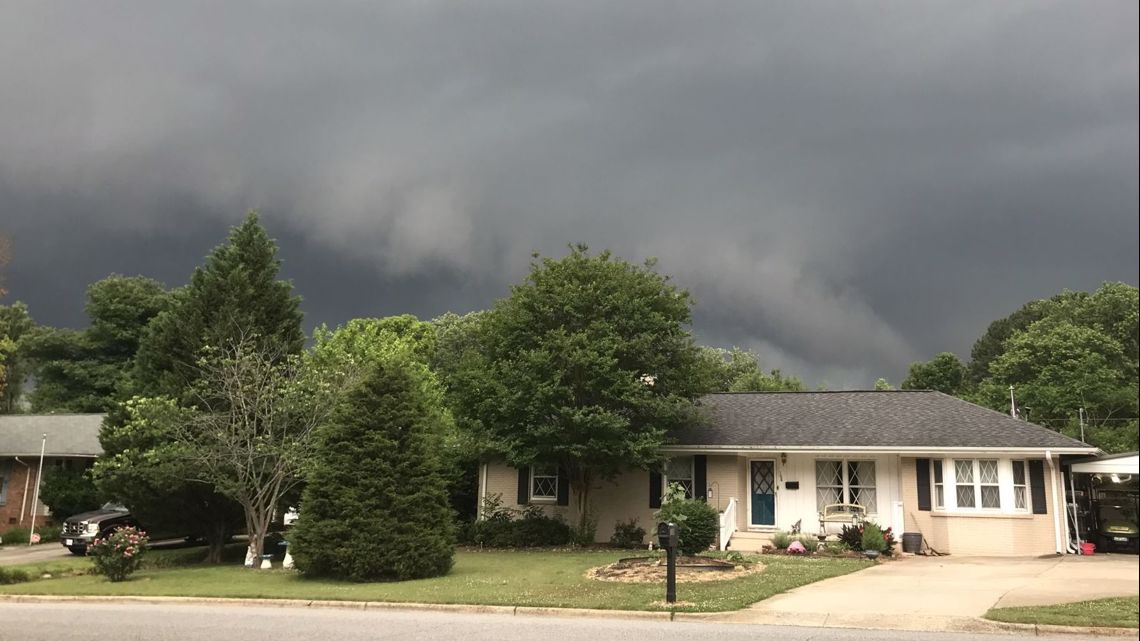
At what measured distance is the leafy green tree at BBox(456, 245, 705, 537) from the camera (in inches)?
865

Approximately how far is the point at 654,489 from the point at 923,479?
7394 millimetres

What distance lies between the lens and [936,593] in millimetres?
13180

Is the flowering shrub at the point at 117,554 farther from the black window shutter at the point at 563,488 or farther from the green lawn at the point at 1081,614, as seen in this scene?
the green lawn at the point at 1081,614

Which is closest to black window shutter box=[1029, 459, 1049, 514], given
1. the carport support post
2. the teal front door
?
the teal front door

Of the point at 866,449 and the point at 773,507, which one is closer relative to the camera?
the point at 866,449

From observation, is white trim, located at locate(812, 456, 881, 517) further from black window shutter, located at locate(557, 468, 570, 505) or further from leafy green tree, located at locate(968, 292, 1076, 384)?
leafy green tree, located at locate(968, 292, 1076, 384)

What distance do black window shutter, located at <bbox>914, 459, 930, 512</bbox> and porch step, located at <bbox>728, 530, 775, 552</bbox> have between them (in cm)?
406

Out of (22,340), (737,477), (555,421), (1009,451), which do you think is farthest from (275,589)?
(22,340)

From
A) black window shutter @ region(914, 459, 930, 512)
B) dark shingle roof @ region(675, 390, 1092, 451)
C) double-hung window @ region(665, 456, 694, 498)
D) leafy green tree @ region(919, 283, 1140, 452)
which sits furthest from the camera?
double-hung window @ region(665, 456, 694, 498)

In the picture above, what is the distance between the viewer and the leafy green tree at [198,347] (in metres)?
20.7

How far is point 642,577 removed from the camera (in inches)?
610

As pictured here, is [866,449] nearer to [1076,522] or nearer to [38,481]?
[1076,522]

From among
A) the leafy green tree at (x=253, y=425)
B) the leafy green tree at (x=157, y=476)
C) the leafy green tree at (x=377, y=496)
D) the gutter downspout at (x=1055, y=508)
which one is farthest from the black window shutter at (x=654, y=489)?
the leafy green tree at (x=157, y=476)

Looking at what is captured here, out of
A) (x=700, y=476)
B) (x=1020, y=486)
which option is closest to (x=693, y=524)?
(x=700, y=476)
